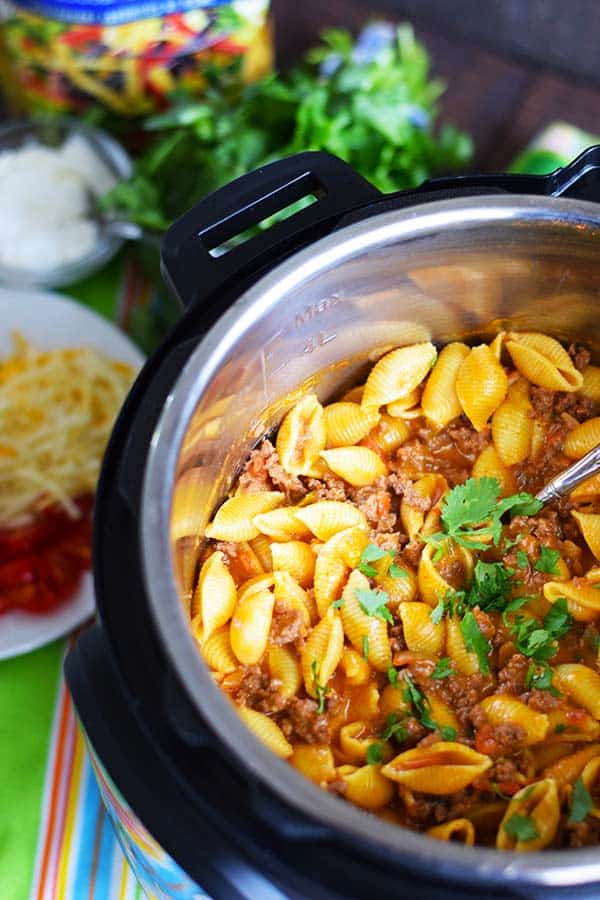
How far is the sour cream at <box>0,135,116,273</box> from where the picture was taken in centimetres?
167

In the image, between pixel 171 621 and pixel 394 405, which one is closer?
pixel 171 621

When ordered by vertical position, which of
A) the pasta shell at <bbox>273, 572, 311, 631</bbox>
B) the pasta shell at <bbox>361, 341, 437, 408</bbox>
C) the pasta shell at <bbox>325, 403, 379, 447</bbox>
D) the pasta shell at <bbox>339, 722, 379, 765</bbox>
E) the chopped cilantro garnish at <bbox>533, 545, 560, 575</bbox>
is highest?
the pasta shell at <bbox>361, 341, 437, 408</bbox>

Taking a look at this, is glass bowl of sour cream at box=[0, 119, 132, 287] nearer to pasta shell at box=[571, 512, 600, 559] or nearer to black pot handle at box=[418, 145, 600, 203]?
black pot handle at box=[418, 145, 600, 203]

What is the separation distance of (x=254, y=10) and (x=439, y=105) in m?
0.43

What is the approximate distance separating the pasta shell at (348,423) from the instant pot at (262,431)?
5 centimetres

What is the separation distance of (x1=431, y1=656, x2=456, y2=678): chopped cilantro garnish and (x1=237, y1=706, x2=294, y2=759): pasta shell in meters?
0.18

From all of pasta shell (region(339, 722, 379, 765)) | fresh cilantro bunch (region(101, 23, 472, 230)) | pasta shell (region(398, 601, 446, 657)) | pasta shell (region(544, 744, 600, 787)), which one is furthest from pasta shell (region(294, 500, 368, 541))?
fresh cilantro bunch (region(101, 23, 472, 230))

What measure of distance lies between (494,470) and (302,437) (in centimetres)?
23

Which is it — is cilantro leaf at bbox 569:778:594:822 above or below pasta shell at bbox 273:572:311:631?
below

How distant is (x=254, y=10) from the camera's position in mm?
1643

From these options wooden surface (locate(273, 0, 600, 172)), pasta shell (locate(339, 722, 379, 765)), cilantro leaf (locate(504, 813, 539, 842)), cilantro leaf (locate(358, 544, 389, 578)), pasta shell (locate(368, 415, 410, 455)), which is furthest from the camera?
wooden surface (locate(273, 0, 600, 172))

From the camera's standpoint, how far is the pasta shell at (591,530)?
110cm

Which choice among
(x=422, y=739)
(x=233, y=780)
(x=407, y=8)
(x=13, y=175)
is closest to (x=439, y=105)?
(x=407, y=8)

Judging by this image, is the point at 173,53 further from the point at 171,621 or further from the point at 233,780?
the point at 233,780
